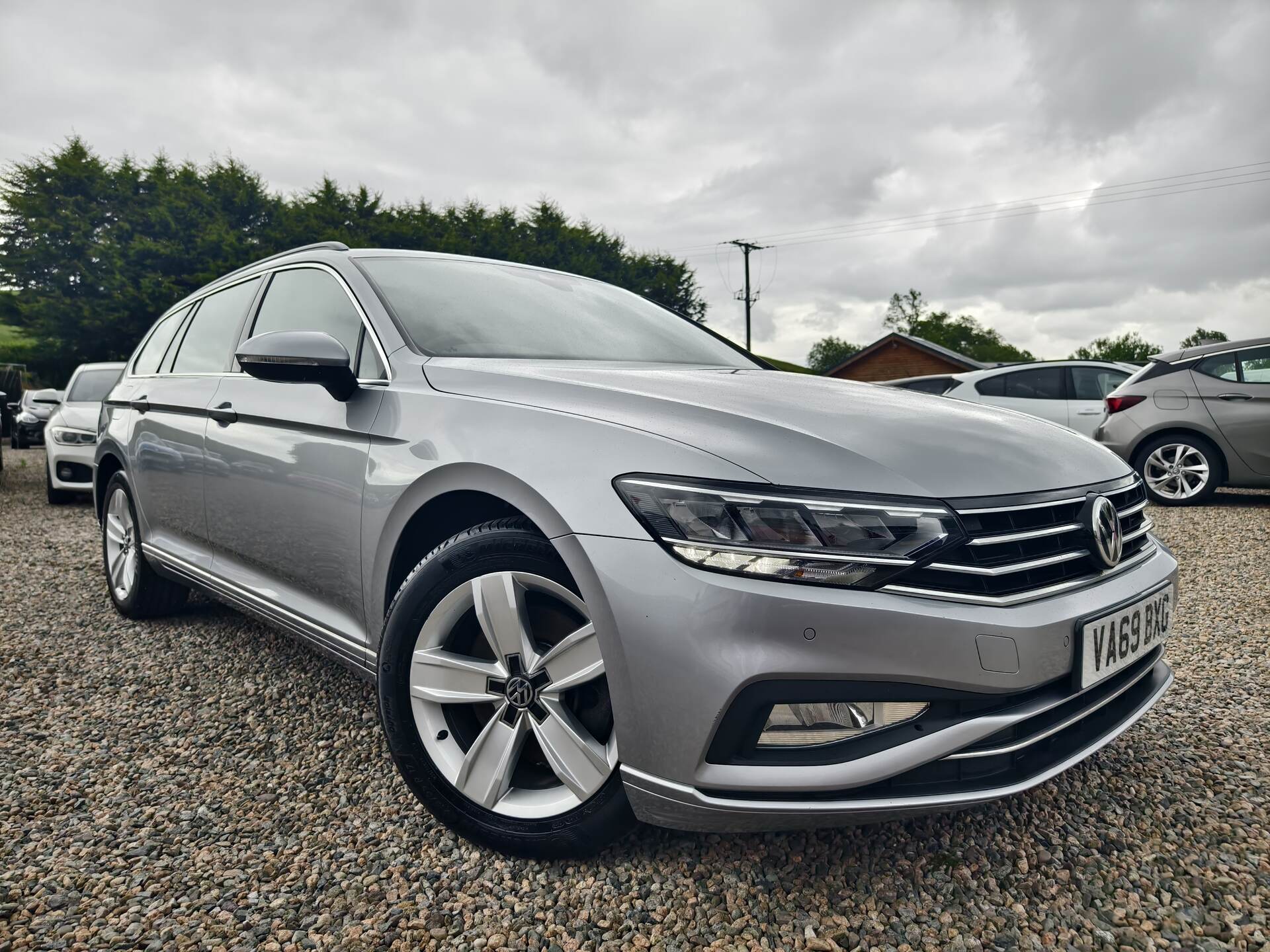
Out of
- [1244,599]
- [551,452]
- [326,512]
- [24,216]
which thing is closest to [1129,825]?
[551,452]

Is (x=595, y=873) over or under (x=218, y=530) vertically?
under

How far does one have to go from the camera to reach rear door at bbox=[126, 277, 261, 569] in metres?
3.26

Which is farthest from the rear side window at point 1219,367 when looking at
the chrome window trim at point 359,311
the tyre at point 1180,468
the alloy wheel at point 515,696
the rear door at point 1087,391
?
the alloy wheel at point 515,696

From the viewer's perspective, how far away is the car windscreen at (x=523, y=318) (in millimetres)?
2496

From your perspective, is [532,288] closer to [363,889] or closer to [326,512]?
[326,512]

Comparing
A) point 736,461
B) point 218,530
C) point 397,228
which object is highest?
point 397,228

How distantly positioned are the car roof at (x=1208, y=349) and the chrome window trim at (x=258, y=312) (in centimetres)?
727

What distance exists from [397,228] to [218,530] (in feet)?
92.7

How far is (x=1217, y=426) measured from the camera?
7383 millimetres

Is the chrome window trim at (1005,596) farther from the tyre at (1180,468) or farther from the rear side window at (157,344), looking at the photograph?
the tyre at (1180,468)

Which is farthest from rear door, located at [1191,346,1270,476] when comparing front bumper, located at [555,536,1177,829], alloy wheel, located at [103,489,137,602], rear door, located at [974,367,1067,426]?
alloy wheel, located at [103,489,137,602]

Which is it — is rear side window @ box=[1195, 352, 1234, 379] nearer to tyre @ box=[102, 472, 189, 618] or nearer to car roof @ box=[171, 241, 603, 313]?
car roof @ box=[171, 241, 603, 313]

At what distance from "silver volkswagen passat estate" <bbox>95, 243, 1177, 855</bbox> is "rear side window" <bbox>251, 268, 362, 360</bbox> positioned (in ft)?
0.07

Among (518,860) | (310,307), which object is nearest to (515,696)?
(518,860)
